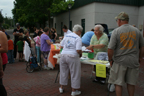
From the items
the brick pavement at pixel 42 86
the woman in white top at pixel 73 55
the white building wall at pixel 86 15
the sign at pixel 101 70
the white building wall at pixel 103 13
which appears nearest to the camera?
the woman in white top at pixel 73 55

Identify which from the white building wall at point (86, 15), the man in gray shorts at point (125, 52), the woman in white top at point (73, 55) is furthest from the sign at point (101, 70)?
the white building wall at point (86, 15)

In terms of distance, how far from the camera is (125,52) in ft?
8.43

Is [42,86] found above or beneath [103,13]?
beneath

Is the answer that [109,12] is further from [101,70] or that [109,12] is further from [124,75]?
[124,75]

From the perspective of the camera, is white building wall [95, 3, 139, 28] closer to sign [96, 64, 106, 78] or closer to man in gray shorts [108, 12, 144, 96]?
sign [96, 64, 106, 78]

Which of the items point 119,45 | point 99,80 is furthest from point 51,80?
point 119,45

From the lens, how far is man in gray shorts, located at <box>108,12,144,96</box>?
2.54 metres

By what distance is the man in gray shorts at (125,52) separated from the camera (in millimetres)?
2541

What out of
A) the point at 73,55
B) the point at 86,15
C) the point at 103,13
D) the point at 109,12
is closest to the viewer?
the point at 73,55

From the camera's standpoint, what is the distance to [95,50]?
4.17 meters

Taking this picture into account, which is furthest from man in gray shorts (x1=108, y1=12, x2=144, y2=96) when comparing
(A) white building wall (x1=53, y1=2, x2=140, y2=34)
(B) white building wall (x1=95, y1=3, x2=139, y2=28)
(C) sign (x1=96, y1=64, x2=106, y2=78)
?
(B) white building wall (x1=95, y1=3, x2=139, y2=28)

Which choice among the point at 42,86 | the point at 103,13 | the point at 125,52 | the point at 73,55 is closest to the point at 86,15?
the point at 103,13

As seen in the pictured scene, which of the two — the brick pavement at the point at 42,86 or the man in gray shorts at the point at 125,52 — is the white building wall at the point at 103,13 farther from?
the man in gray shorts at the point at 125,52

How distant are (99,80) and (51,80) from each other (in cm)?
165
